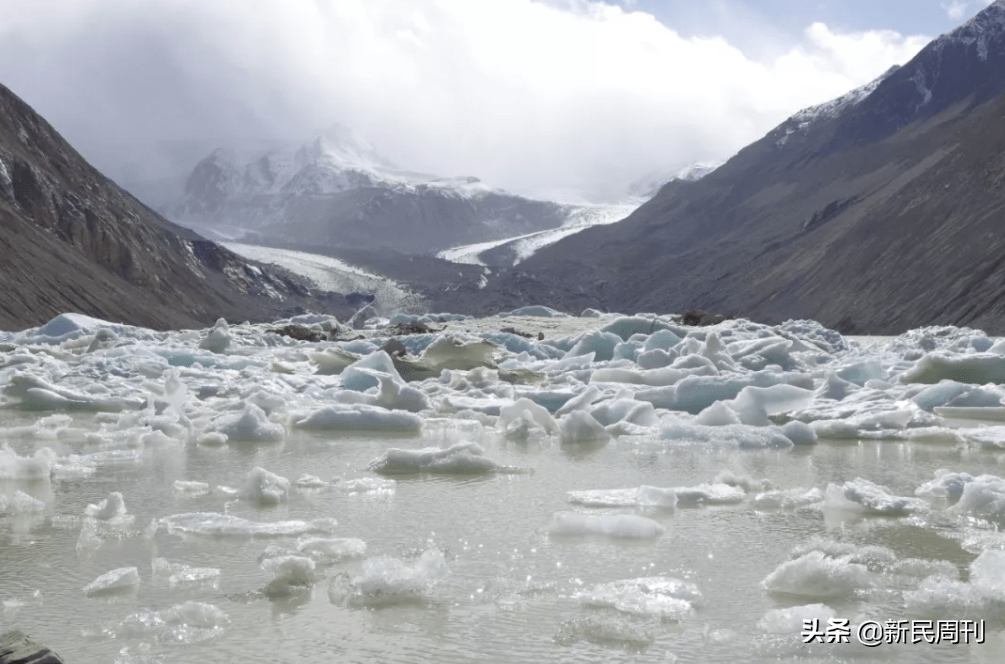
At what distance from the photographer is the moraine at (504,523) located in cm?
288

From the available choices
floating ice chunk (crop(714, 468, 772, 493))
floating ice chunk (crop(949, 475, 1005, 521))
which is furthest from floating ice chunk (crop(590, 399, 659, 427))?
floating ice chunk (crop(949, 475, 1005, 521))

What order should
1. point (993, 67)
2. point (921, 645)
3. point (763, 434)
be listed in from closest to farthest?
point (921, 645)
point (763, 434)
point (993, 67)

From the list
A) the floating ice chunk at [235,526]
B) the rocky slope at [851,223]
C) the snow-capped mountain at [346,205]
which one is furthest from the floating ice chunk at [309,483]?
the snow-capped mountain at [346,205]

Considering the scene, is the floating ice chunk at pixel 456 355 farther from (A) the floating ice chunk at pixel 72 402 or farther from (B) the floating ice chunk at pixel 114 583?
(B) the floating ice chunk at pixel 114 583

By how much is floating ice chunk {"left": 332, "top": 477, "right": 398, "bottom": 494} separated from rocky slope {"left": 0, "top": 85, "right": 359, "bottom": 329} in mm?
18014

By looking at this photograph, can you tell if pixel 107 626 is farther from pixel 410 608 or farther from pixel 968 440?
pixel 968 440

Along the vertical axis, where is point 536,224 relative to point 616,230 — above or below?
above

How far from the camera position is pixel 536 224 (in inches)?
5915

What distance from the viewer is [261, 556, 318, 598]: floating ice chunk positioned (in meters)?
3.23

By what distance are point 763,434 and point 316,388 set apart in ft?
17.4

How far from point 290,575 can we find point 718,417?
4657 mm

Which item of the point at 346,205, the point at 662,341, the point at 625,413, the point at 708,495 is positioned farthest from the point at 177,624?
the point at 346,205

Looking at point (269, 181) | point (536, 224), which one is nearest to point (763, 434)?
point (536, 224)

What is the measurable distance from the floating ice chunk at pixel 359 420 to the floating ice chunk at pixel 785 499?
3483 millimetres
